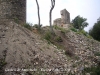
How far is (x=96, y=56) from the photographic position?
37.3 ft

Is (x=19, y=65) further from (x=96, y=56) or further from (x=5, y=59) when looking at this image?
(x=96, y=56)

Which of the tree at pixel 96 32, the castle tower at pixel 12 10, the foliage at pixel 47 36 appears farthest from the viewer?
the tree at pixel 96 32

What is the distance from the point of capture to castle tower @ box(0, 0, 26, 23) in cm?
1348

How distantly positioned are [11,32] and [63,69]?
4.07m

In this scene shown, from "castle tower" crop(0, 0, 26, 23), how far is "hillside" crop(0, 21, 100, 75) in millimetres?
834

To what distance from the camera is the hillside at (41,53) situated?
9.06 meters

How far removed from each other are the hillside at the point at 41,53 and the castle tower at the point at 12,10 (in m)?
0.83

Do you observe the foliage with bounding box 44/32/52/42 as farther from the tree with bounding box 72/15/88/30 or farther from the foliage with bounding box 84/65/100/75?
the tree with bounding box 72/15/88/30

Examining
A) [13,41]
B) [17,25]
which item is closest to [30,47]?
[13,41]

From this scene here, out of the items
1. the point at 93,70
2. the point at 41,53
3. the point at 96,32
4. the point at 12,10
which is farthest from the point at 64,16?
the point at 93,70

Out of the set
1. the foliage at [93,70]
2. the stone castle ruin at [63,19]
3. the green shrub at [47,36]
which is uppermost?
the stone castle ruin at [63,19]

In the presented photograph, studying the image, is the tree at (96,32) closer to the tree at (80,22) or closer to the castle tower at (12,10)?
the tree at (80,22)

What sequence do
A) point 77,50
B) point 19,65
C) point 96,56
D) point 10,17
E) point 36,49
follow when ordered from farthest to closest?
point 10,17
point 77,50
point 96,56
point 36,49
point 19,65

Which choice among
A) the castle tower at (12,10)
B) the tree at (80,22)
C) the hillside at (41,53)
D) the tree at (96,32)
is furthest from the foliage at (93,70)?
the tree at (80,22)
